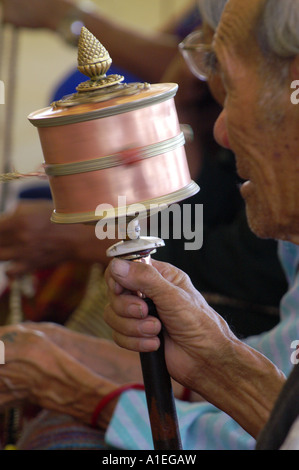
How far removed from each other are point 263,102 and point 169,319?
9.4 inches

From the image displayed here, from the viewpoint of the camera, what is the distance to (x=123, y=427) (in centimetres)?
101

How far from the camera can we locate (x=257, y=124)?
717 millimetres

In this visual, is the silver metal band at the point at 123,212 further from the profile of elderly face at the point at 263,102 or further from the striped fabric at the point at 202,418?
the striped fabric at the point at 202,418

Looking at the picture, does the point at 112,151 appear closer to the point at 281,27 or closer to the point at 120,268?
the point at 120,268

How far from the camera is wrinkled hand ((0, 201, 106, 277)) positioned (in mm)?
1566

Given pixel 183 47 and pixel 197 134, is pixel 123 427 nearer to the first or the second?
pixel 183 47

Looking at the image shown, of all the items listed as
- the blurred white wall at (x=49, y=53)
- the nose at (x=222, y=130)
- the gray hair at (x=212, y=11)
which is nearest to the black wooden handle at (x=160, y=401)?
the nose at (x=222, y=130)

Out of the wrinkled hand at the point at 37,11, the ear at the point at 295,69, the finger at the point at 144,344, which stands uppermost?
the ear at the point at 295,69

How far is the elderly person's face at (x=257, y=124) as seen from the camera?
69 cm

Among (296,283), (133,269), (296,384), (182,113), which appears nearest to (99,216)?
(133,269)

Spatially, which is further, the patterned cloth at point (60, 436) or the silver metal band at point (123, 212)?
the patterned cloth at point (60, 436)

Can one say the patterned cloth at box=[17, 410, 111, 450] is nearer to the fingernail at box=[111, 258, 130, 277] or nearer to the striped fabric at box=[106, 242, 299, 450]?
the striped fabric at box=[106, 242, 299, 450]

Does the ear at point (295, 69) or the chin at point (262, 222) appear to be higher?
the ear at point (295, 69)

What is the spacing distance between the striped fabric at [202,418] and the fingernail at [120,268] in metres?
0.40
